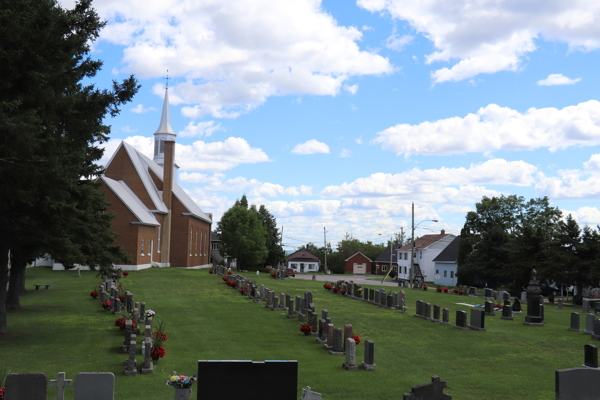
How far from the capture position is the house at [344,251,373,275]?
355ft

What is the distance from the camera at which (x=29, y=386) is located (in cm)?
962

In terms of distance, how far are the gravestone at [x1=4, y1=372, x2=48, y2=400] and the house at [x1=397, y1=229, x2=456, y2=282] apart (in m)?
75.7

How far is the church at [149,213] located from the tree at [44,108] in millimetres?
32426

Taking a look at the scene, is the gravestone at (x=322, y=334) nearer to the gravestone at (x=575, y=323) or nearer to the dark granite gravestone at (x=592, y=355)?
the dark granite gravestone at (x=592, y=355)

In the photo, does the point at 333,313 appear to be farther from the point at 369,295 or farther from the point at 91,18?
the point at 91,18

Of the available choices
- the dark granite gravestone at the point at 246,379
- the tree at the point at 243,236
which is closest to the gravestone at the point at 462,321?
the dark granite gravestone at the point at 246,379

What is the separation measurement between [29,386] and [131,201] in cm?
4499

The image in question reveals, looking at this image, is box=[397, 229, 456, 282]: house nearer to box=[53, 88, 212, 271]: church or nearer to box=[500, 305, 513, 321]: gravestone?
box=[53, 88, 212, 271]: church

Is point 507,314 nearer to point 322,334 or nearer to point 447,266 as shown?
point 322,334

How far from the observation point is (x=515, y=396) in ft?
41.0

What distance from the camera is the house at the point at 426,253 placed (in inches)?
3319

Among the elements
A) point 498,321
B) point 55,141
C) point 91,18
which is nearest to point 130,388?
point 55,141

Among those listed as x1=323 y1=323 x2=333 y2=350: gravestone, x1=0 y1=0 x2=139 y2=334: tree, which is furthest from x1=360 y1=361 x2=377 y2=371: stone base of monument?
x1=0 y1=0 x2=139 y2=334: tree

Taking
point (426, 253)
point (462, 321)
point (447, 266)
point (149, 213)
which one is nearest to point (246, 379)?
point (462, 321)
